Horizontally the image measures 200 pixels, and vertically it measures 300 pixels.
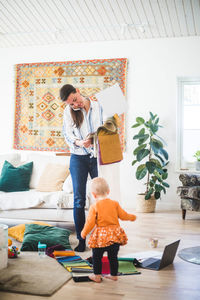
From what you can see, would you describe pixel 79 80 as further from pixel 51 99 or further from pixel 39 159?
pixel 39 159

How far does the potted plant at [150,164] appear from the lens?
513cm

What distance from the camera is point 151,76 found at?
560 cm

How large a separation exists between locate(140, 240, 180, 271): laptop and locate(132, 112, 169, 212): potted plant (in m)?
2.33

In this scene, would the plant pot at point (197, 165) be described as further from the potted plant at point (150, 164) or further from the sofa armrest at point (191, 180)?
the sofa armrest at point (191, 180)

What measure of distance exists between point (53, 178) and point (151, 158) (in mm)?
1710

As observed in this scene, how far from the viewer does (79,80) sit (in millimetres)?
5766

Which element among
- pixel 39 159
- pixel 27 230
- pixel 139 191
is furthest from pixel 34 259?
pixel 139 191

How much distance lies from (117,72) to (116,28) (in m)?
0.65

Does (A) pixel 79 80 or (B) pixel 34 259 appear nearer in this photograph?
(B) pixel 34 259

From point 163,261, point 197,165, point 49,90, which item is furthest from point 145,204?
point 163,261

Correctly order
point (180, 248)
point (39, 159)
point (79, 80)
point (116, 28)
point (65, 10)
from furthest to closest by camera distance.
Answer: point (79, 80)
point (116, 28)
point (65, 10)
point (39, 159)
point (180, 248)

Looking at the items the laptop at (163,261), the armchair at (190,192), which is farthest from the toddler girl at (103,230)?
the armchair at (190,192)

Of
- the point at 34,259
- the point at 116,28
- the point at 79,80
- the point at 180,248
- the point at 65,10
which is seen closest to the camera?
the point at 34,259

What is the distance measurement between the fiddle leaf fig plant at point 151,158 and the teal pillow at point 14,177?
1.61 m
